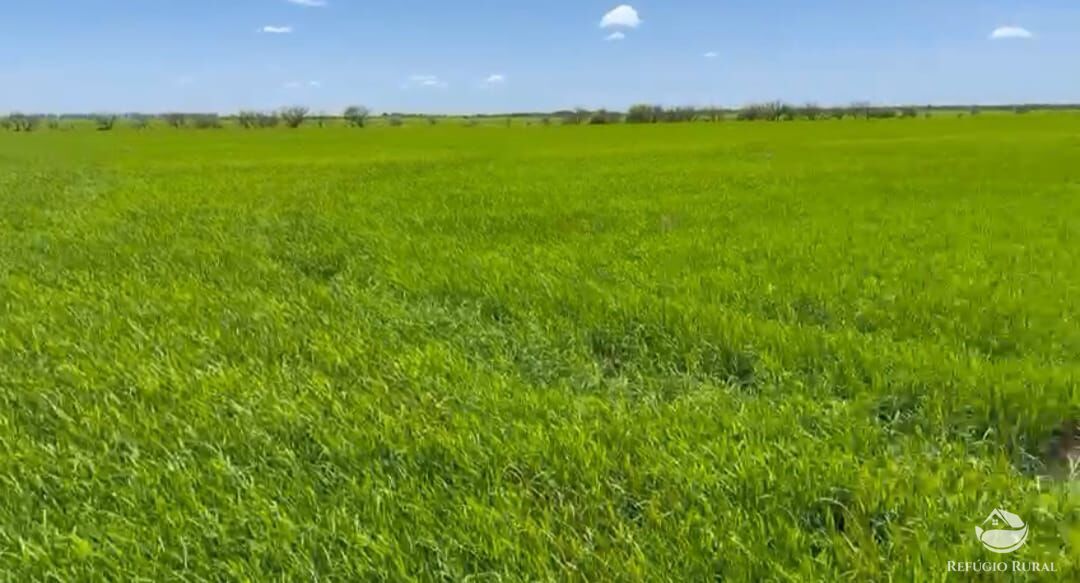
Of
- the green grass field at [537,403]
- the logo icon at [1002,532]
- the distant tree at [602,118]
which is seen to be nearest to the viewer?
the logo icon at [1002,532]

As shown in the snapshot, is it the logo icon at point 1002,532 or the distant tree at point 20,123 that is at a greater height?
the distant tree at point 20,123

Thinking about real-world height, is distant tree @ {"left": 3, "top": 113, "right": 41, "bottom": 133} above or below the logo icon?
above

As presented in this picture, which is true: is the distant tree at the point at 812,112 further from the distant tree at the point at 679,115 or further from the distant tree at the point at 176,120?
the distant tree at the point at 176,120

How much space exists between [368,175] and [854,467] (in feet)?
66.2

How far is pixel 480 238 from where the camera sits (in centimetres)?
1051

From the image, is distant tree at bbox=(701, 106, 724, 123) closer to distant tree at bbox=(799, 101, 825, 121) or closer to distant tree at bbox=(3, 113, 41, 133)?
distant tree at bbox=(799, 101, 825, 121)

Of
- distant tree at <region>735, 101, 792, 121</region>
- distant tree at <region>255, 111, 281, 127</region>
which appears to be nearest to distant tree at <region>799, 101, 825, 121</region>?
distant tree at <region>735, 101, 792, 121</region>

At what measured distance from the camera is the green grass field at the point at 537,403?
287 cm

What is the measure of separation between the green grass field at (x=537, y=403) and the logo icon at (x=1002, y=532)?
0.04 metres

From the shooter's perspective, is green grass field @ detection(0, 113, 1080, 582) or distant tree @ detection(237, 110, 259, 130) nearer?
green grass field @ detection(0, 113, 1080, 582)

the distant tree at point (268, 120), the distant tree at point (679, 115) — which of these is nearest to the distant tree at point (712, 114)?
the distant tree at point (679, 115)

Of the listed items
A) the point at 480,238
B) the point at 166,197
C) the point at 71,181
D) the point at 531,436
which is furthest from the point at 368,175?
the point at 531,436

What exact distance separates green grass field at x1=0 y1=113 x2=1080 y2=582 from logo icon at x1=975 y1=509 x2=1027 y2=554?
4 cm

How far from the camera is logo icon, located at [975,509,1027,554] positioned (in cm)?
269
